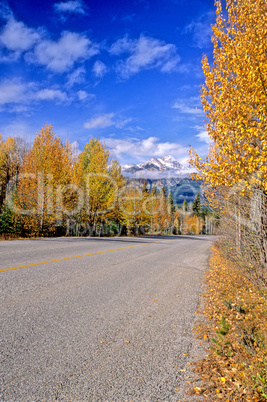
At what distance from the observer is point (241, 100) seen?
4.48m

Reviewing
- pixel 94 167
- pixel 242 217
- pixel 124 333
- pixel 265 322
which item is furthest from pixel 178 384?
pixel 94 167

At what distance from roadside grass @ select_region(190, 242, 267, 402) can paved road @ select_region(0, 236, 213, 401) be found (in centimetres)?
24

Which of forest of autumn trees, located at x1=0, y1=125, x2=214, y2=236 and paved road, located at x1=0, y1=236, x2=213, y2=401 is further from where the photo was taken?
forest of autumn trees, located at x1=0, y1=125, x2=214, y2=236

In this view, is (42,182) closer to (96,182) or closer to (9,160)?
(96,182)

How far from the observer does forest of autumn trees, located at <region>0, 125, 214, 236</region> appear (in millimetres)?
19031

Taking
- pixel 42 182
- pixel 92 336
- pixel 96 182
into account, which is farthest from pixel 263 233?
pixel 96 182

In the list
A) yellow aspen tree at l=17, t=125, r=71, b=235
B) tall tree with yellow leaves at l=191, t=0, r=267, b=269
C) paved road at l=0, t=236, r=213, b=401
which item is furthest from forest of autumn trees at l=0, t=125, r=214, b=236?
tall tree with yellow leaves at l=191, t=0, r=267, b=269

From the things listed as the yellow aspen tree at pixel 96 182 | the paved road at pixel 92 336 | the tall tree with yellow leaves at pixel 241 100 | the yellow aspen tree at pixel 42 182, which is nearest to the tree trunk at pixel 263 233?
the tall tree with yellow leaves at pixel 241 100

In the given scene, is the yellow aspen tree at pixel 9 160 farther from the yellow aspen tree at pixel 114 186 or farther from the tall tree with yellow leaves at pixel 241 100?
the tall tree with yellow leaves at pixel 241 100

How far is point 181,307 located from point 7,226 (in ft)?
59.3

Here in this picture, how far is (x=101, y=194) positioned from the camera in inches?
986

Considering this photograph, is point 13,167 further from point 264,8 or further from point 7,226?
point 264,8

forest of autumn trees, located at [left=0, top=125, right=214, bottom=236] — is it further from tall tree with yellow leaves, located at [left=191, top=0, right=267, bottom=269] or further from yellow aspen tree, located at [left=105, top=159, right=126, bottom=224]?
tall tree with yellow leaves, located at [left=191, top=0, right=267, bottom=269]

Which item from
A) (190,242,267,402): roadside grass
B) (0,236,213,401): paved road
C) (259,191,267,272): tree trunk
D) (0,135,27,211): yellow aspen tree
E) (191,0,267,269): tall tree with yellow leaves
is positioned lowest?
(190,242,267,402): roadside grass
